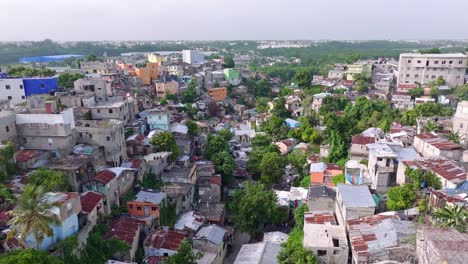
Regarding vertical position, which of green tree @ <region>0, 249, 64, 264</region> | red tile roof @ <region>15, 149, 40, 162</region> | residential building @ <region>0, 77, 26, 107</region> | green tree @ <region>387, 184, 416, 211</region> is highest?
residential building @ <region>0, 77, 26, 107</region>

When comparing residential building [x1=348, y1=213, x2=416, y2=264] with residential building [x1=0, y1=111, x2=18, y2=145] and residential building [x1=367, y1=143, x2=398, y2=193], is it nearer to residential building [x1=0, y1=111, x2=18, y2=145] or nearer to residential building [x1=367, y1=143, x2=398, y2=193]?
residential building [x1=367, y1=143, x2=398, y2=193]

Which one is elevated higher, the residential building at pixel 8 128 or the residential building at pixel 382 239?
the residential building at pixel 8 128

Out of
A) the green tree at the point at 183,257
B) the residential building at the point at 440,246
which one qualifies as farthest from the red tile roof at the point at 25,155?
the residential building at the point at 440,246

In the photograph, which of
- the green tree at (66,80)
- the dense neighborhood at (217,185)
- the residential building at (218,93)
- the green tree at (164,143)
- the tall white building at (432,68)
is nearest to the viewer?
the dense neighborhood at (217,185)

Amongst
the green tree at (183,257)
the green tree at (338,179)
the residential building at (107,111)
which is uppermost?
the residential building at (107,111)

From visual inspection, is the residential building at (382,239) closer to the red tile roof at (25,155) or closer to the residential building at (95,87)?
the red tile roof at (25,155)

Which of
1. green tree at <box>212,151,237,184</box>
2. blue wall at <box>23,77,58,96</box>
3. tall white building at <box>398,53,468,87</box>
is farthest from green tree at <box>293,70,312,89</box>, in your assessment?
blue wall at <box>23,77,58,96</box>
